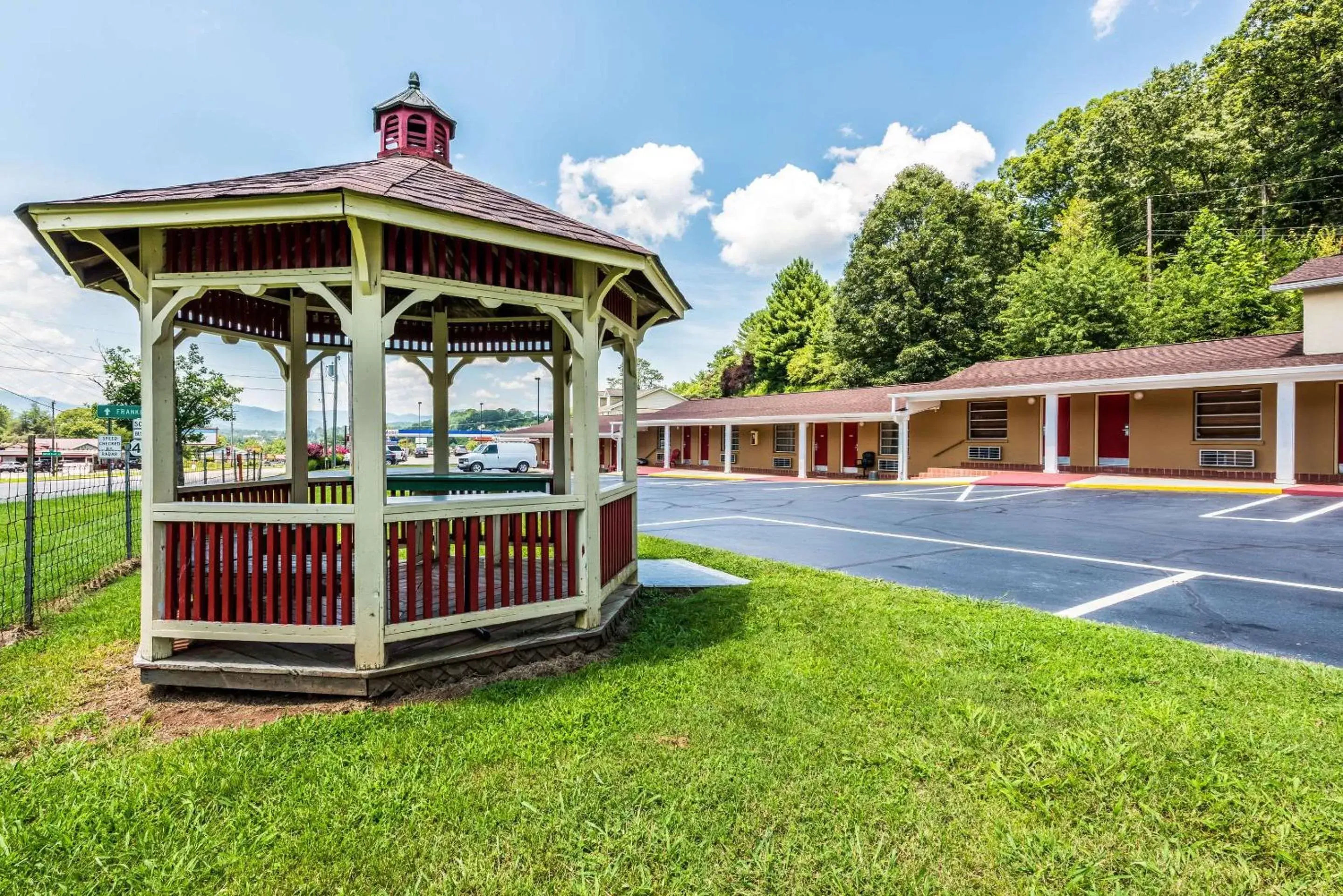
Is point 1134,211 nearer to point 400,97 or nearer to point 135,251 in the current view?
point 400,97

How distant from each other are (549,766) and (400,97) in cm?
547

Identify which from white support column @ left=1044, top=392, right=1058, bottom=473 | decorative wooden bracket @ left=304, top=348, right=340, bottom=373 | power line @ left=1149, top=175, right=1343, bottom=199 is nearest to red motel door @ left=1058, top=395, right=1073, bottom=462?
white support column @ left=1044, top=392, right=1058, bottom=473

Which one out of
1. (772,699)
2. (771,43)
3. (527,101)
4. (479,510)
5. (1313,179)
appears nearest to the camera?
(772,699)

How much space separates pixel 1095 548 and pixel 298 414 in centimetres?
966

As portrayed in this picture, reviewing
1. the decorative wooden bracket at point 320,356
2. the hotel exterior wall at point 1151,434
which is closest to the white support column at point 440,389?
the decorative wooden bracket at point 320,356

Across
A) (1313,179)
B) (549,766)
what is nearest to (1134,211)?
(1313,179)

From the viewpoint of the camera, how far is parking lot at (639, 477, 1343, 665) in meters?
5.15

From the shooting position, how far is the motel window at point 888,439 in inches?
853

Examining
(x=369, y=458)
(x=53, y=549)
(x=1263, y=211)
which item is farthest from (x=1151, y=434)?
(x=53, y=549)

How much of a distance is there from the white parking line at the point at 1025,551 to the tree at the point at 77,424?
65342 millimetres

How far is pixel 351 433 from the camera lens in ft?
12.1

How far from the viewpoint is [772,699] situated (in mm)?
3518

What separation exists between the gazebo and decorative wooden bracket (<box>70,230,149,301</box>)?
0.01 meters

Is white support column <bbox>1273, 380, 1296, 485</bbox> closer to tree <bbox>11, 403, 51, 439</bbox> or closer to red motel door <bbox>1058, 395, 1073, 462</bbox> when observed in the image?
red motel door <bbox>1058, 395, 1073, 462</bbox>
